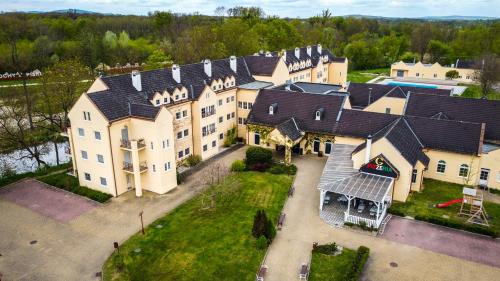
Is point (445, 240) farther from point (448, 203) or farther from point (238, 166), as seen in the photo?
point (238, 166)

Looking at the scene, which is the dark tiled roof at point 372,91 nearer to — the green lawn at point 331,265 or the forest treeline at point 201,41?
the forest treeline at point 201,41

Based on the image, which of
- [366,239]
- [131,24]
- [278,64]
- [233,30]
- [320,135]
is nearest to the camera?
[366,239]

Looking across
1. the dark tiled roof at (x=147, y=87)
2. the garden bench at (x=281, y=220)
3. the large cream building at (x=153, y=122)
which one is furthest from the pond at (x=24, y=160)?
the garden bench at (x=281, y=220)

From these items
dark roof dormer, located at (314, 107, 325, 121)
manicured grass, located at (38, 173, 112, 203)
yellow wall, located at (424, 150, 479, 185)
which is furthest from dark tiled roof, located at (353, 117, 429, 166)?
manicured grass, located at (38, 173, 112, 203)

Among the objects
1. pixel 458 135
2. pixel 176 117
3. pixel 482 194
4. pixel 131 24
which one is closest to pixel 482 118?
pixel 458 135

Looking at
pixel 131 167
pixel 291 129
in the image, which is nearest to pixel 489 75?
pixel 291 129

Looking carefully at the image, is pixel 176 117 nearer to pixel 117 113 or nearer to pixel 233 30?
pixel 117 113
